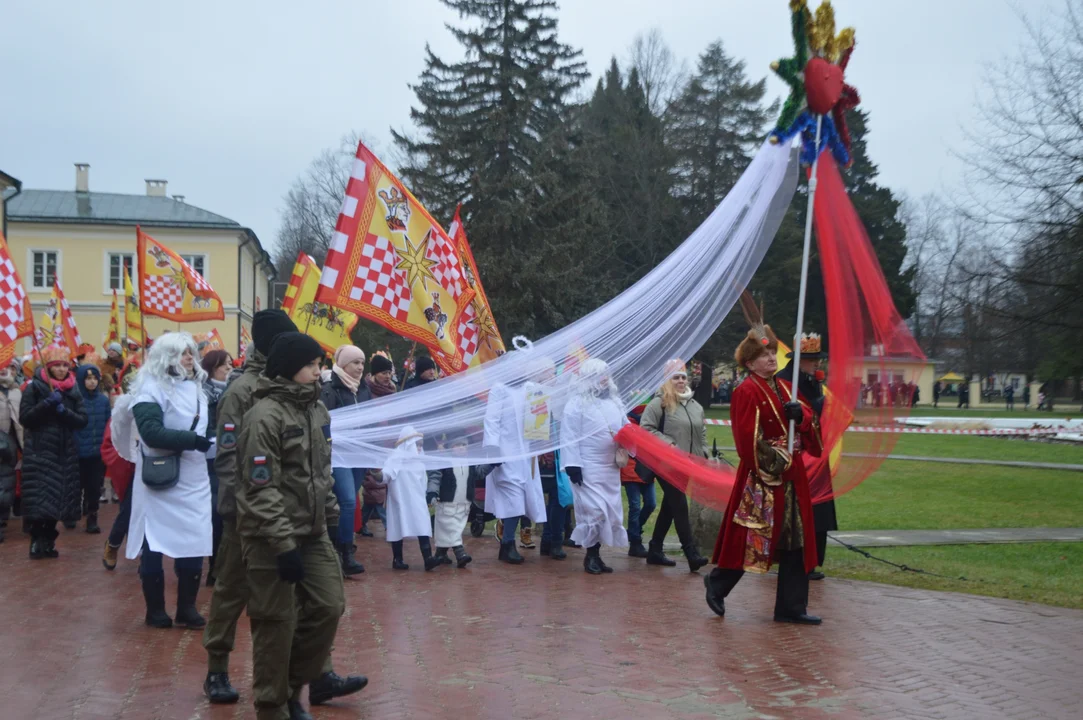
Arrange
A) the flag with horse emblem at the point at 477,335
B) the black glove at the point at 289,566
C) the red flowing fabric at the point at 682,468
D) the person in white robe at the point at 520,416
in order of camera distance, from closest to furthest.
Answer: the black glove at the point at 289,566 → the person in white robe at the point at 520,416 → the red flowing fabric at the point at 682,468 → the flag with horse emblem at the point at 477,335

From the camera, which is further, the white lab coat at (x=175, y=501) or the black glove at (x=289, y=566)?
the white lab coat at (x=175, y=501)

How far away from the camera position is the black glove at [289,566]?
14.6 feet

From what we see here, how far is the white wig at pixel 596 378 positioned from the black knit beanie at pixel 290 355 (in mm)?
3380

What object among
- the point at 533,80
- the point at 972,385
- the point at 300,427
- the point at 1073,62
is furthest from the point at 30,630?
the point at 972,385

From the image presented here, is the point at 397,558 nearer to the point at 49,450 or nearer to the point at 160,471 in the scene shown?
the point at 160,471

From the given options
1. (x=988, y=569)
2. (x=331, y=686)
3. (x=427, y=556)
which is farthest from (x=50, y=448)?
(x=988, y=569)

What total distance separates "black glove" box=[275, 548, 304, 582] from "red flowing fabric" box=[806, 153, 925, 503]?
4.09 metres

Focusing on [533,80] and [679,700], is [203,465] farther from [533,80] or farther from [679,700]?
[533,80]

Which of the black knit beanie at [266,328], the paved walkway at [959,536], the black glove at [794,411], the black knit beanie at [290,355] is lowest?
the paved walkway at [959,536]

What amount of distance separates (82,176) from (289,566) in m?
60.7

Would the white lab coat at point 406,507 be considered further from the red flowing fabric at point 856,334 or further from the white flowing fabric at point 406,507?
the red flowing fabric at point 856,334

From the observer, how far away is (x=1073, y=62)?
1652 cm

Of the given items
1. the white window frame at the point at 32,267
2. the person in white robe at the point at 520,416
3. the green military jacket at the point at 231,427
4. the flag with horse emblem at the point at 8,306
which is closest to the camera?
the green military jacket at the point at 231,427

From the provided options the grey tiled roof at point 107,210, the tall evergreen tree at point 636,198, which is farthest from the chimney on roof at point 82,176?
the tall evergreen tree at point 636,198
